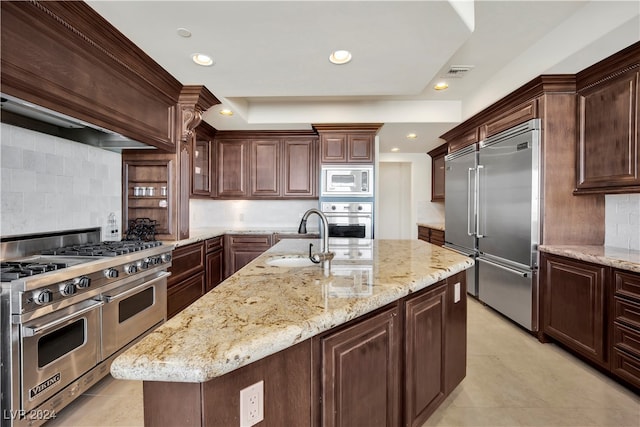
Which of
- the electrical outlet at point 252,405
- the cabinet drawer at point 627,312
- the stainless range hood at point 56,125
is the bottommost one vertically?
the cabinet drawer at point 627,312

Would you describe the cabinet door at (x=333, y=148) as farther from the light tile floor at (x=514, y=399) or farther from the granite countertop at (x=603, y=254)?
the light tile floor at (x=514, y=399)

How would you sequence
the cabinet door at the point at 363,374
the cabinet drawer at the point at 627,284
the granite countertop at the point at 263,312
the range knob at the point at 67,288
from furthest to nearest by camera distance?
the cabinet drawer at the point at 627,284 → the range knob at the point at 67,288 → the cabinet door at the point at 363,374 → the granite countertop at the point at 263,312

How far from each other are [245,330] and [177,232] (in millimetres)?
2641

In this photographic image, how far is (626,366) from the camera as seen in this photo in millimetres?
1938

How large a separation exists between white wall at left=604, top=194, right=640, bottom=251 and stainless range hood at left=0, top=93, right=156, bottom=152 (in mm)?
4055

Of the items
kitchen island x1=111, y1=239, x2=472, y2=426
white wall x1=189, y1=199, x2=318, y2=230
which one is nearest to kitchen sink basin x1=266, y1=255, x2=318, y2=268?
kitchen island x1=111, y1=239, x2=472, y2=426

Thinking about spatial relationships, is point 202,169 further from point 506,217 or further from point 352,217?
point 506,217

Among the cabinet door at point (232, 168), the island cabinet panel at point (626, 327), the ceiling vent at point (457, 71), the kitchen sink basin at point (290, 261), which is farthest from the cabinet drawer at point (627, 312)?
the cabinet door at point (232, 168)

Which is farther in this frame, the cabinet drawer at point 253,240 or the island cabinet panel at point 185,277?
the cabinet drawer at point 253,240

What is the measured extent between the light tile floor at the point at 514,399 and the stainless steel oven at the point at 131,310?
31 centimetres

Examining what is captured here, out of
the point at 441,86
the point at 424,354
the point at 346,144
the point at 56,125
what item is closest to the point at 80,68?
the point at 56,125

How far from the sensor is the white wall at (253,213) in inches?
192

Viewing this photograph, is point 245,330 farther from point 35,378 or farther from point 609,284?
point 609,284

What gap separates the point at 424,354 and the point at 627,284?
5.07ft
